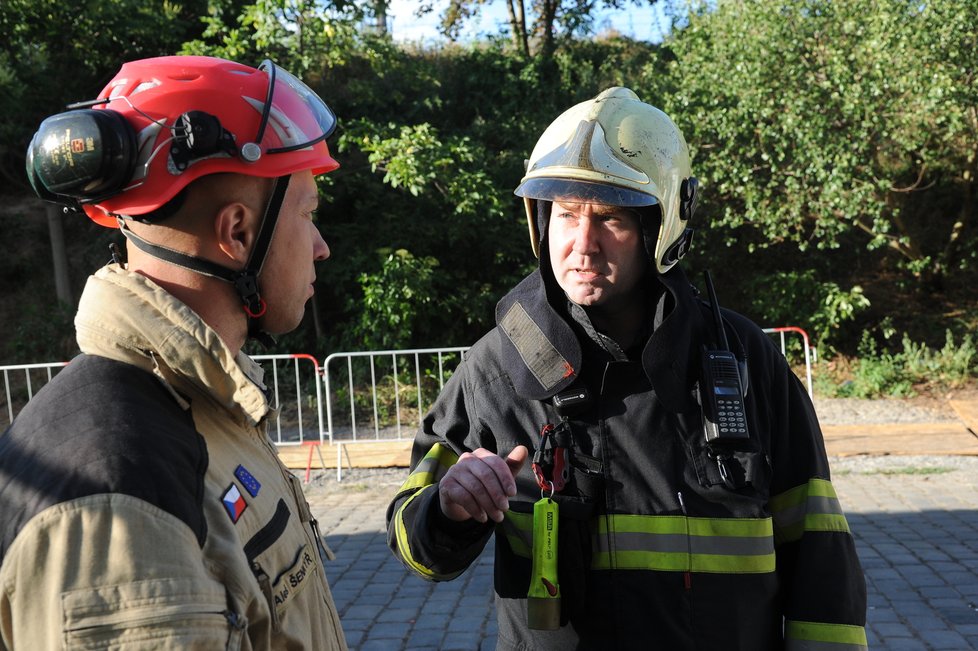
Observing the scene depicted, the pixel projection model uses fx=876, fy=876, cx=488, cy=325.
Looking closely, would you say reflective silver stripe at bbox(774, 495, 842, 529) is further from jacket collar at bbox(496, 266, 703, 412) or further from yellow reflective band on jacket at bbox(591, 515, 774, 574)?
jacket collar at bbox(496, 266, 703, 412)

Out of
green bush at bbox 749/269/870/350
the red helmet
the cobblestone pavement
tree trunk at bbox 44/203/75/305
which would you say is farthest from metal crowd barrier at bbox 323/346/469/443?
the red helmet

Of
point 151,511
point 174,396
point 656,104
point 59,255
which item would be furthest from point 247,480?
point 59,255

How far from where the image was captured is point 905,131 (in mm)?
10969

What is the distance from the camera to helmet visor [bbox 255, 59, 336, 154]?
5.26ft

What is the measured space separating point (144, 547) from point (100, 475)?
11 cm

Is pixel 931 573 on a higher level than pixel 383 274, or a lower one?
lower

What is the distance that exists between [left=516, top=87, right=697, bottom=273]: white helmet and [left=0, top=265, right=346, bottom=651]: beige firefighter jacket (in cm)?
109

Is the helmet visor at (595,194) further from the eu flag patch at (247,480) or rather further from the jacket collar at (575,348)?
the eu flag patch at (247,480)

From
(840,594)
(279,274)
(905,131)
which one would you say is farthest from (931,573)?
(905,131)

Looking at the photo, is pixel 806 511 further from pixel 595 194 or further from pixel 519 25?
pixel 519 25

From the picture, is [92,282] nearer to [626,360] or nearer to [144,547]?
[144,547]

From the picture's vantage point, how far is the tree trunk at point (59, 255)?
46.0 feet

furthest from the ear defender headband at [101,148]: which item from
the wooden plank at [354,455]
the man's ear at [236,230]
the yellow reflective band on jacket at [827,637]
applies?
the wooden plank at [354,455]

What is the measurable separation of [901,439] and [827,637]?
7.52 metres
